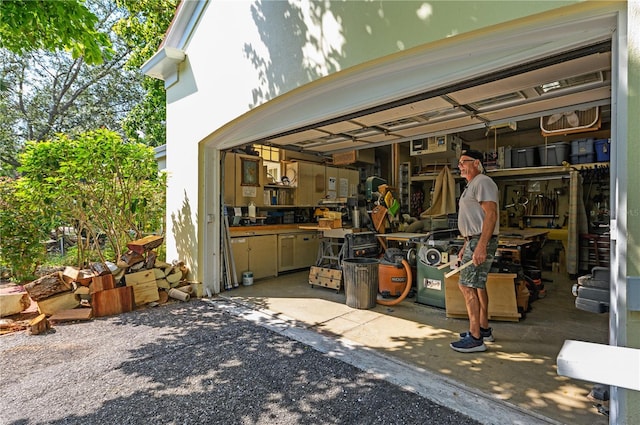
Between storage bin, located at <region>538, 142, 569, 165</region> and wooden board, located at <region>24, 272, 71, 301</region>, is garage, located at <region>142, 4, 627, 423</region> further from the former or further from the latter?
wooden board, located at <region>24, 272, 71, 301</region>

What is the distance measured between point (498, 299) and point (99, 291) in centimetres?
484

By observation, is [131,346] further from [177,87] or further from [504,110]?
[504,110]

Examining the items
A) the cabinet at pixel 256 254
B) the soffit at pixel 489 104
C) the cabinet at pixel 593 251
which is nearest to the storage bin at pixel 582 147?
the cabinet at pixel 593 251

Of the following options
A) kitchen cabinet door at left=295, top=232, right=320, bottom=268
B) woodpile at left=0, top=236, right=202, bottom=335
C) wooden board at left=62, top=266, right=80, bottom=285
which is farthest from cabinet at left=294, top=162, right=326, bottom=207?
wooden board at left=62, top=266, right=80, bottom=285

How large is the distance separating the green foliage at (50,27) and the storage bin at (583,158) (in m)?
7.46

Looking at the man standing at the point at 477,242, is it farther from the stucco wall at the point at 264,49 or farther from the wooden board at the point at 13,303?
the wooden board at the point at 13,303

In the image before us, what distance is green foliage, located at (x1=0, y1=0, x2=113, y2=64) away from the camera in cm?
309

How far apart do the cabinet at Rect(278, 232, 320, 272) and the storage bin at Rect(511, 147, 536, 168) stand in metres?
4.29

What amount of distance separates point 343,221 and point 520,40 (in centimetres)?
435

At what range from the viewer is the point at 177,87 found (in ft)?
18.1

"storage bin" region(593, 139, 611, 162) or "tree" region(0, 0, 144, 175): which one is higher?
"tree" region(0, 0, 144, 175)

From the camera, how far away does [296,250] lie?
21.9 feet

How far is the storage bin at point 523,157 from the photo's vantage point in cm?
652

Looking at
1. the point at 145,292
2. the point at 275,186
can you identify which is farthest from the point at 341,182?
the point at 145,292
